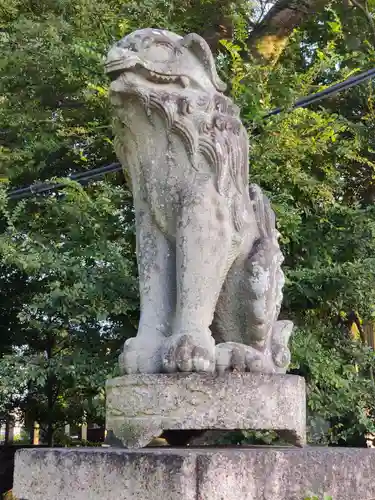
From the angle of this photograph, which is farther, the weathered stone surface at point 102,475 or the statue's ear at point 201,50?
the statue's ear at point 201,50

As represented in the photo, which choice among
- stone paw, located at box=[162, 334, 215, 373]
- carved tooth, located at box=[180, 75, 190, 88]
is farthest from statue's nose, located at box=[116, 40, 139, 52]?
stone paw, located at box=[162, 334, 215, 373]

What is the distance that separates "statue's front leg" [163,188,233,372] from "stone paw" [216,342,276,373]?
6cm

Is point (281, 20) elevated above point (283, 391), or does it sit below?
above

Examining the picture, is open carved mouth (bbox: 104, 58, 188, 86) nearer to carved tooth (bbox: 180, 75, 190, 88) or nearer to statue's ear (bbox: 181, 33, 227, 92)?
carved tooth (bbox: 180, 75, 190, 88)

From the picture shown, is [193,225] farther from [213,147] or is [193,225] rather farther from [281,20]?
Answer: [281,20]

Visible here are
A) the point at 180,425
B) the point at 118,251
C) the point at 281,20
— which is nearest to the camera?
the point at 180,425

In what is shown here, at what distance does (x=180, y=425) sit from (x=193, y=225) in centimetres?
79

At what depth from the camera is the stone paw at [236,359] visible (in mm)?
2742

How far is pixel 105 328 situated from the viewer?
593cm

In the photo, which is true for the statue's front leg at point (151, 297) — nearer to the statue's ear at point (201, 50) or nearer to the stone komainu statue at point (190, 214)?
the stone komainu statue at point (190, 214)

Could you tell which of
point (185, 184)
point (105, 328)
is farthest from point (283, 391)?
point (105, 328)

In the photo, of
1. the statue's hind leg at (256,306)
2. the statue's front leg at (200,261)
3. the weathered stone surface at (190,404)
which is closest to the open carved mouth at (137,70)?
the statue's front leg at (200,261)

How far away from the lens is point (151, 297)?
295cm

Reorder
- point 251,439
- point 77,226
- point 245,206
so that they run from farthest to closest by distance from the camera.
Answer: point 77,226
point 251,439
point 245,206
